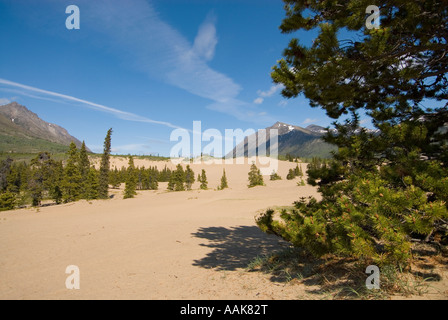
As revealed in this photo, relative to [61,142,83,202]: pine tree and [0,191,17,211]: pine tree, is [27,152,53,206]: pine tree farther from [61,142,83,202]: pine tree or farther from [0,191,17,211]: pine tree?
[61,142,83,202]: pine tree

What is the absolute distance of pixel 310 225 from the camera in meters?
3.50

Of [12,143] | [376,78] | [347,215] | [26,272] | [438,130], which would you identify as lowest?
[26,272]

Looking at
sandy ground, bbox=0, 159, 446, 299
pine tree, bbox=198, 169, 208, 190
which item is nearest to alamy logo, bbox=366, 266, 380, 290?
sandy ground, bbox=0, 159, 446, 299

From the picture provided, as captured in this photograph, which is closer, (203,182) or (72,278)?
(72,278)

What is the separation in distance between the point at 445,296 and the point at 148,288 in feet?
16.0

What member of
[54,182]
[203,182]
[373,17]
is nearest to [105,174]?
[54,182]

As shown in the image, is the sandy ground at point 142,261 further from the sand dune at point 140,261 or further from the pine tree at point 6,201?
the pine tree at point 6,201

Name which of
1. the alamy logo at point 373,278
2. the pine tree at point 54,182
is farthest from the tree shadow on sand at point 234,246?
the pine tree at point 54,182

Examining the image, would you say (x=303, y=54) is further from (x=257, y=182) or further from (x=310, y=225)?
(x=257, y=182)

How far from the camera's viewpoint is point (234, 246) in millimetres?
8453

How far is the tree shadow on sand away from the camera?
659 cm

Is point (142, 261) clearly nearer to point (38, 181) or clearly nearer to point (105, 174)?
point (105, 174)
